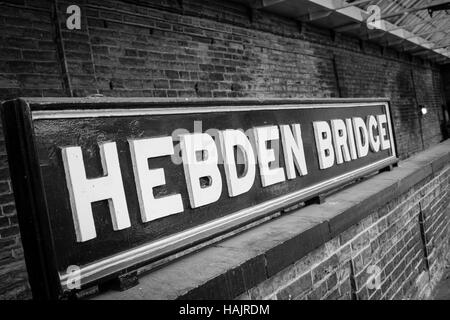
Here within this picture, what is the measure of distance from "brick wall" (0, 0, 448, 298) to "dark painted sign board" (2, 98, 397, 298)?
2.12 metres

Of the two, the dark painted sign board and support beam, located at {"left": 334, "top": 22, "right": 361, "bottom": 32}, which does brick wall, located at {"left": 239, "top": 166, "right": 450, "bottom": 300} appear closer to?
the dark painted sign board

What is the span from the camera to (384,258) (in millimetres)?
2326

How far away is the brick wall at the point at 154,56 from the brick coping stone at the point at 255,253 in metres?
2.19

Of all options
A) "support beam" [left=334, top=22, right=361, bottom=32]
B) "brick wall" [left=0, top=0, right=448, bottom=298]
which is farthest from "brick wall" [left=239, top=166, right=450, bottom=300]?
"support beam" [left=334, top=22, right=361, bottom=32]

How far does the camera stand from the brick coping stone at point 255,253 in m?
1.19

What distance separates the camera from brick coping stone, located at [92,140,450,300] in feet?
3.90

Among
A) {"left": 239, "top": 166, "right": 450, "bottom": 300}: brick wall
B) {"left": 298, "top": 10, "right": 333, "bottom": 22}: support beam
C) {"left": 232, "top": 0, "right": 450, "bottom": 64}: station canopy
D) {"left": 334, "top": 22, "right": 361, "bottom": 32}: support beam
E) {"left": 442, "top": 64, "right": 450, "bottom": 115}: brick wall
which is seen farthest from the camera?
{"left": 442, "top": 64, "right": 450, "bottom": 115}: brick wall

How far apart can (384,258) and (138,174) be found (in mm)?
1891

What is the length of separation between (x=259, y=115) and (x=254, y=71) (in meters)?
3.67

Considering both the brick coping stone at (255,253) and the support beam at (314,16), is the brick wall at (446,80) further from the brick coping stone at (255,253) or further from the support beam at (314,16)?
the brick coping stone at (255,253)

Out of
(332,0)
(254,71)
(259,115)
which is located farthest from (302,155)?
(332,0)

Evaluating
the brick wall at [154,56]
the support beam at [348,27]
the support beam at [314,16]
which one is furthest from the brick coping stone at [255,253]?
the support beam at [348,27]

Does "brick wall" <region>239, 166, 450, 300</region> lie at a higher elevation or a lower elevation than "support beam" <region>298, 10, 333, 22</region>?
lower

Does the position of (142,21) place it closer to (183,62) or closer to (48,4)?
(183,62)
